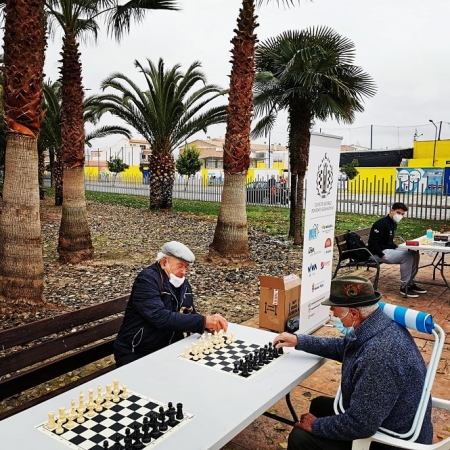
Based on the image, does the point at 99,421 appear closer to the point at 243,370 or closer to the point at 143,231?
the point at 243,370

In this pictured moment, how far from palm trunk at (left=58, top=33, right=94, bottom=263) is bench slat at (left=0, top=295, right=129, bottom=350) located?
598 cm

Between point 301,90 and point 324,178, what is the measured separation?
22.1 feet

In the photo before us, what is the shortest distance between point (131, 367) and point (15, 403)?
81.4 inches

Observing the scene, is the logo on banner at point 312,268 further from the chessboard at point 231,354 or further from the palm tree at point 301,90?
the palm tree at point 301,90

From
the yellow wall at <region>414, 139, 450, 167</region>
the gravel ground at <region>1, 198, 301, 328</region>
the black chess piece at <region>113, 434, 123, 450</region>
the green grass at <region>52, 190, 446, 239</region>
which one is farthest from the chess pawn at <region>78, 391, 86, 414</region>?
the yellow wall at <region>414, 139, 450, 167</region>

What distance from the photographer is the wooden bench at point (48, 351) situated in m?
2.82

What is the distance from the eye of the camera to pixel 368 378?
2154 millimetres

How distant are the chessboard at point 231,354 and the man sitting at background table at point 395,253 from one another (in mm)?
4928

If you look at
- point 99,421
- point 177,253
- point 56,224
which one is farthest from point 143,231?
point 99,421

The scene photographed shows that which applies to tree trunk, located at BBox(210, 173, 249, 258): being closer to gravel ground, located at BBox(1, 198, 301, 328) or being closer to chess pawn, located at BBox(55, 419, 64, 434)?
gravel ground, located at BBox(1, 198, 301, 328)

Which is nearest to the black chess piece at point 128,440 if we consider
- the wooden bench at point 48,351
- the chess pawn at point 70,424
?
the chess pawn at point 70,424

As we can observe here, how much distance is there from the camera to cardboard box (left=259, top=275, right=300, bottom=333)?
4668 millimetres

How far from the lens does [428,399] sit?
2197mm

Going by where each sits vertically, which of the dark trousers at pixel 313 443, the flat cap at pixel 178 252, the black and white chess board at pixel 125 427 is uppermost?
the flat cap at pixel 178 252
